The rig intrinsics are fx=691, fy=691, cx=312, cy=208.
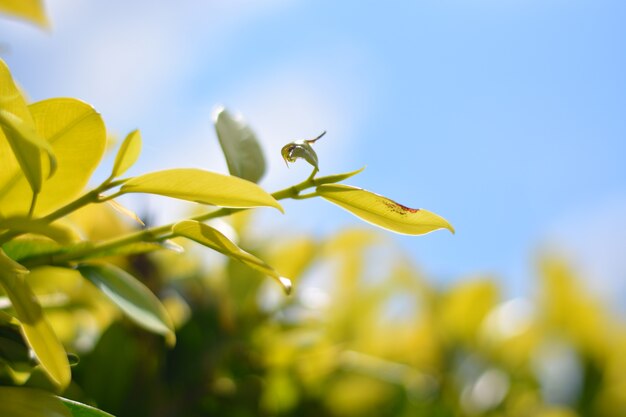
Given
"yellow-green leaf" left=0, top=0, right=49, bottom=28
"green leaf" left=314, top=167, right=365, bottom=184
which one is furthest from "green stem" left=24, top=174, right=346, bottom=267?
"yellow-green leaf" left=0, top=0, right=49, bottom=28

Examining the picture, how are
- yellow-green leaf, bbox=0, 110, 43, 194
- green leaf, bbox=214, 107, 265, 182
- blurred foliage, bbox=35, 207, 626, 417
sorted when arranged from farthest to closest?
blurred foliage, bbox=35, 207, 626, 417, green leaf, bbox=214, 107, 265, 182, yellow-green leaf, bbox=0, 110, 43, 194

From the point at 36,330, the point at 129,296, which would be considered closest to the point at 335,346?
the point at 129,296

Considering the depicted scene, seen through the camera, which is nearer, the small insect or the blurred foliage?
the small insect

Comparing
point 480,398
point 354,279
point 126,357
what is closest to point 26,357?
point 126,357

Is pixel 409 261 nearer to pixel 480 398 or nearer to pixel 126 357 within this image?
pixel 480 398

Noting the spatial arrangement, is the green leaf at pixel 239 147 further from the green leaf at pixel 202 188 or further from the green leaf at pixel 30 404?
the green leaf at pixel 30 404

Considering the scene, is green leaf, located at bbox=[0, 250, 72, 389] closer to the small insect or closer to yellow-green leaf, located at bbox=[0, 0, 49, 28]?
the small insect
